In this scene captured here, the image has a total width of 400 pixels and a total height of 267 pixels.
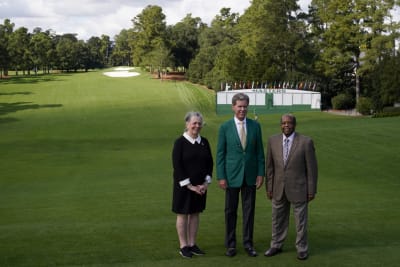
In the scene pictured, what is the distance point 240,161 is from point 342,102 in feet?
156

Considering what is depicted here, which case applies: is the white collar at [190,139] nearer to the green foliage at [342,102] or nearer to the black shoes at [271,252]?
the black shoes at [271,252]

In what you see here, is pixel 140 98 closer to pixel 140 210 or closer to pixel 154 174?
pixel 154 174

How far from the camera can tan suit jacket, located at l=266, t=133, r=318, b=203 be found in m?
6.61

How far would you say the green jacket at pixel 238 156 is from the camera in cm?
671

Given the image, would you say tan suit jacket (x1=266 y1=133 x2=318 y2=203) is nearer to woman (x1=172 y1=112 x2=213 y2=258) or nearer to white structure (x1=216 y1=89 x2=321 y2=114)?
woman (x1=172 y1=112 x2=213 y2=258)

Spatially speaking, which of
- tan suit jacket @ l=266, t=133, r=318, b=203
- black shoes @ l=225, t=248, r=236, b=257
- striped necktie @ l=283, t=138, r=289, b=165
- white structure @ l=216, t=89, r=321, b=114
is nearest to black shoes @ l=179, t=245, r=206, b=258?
black shoes @ l=225, t=248, r=236, b=257

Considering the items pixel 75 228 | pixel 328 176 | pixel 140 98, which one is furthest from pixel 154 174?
pixel 140 98

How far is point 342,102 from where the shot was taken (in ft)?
171

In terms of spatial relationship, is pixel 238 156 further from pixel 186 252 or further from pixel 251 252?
pixel 186 252

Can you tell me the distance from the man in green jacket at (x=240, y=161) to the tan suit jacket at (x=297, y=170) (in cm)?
23

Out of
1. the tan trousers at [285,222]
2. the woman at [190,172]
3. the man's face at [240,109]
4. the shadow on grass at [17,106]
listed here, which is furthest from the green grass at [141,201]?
the shadow on grass at [17,106]

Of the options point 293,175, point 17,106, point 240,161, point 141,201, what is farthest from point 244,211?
point 17,106

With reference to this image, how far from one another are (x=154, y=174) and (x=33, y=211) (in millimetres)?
6813

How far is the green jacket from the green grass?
1.01 m
